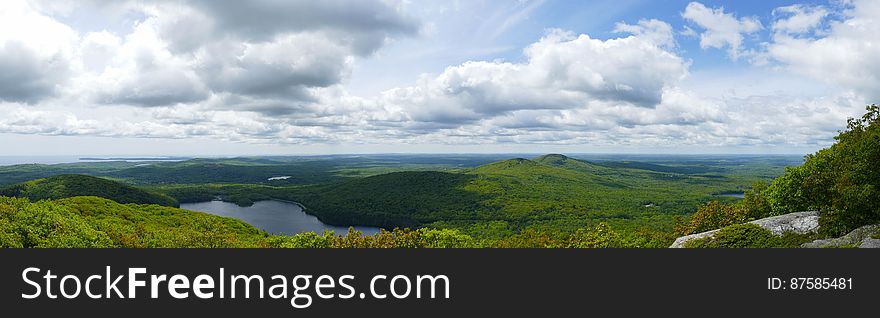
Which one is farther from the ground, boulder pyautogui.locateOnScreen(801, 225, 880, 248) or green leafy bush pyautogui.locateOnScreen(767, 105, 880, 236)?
green leafy bush pyautogui.locateOnScreen(767, 105, 880, 236)

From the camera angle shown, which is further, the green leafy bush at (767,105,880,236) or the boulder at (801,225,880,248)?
the green leafy bush at (767,105,880,236)

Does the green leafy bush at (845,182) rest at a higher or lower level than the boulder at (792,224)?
higher

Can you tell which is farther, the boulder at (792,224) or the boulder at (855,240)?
the boulder at (792,224)

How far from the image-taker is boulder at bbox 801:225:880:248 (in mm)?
28353

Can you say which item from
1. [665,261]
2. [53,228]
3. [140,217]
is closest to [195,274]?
[665,261]

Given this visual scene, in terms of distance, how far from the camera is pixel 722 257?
20234 millimetres

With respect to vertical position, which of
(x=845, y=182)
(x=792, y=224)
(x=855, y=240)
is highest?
(x=845, y=182)

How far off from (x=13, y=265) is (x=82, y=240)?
4035 centimetres

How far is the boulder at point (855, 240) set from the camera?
2835 cm

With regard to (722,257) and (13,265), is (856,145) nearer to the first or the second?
(722,257)

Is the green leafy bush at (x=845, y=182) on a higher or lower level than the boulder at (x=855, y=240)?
higher

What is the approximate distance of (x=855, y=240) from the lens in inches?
1156

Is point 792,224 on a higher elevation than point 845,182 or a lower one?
lower

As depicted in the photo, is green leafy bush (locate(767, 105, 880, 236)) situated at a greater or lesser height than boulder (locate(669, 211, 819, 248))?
greater
